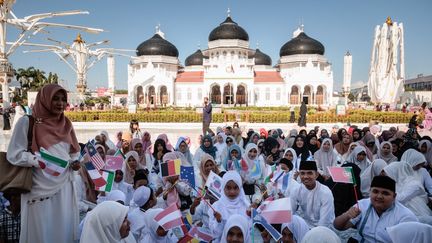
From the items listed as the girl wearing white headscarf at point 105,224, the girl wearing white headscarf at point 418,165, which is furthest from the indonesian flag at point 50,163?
the girl wearing white headscarf at point 418,165

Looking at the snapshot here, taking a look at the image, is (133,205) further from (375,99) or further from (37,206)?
(375,99)

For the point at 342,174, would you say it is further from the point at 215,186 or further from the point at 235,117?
the point at 235,117

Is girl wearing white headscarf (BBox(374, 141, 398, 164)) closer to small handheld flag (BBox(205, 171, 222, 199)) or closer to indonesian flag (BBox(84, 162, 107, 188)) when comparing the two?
small handheld flag (BBox(205, 171, 222, 199))

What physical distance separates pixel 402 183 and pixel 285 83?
3437cm

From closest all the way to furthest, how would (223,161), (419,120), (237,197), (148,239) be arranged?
(148,239) < (237,197) < (223,161) < (419,120)

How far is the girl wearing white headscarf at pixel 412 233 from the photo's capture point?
5.54 ft

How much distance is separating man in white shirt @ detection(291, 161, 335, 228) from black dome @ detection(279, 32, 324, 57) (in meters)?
39.0

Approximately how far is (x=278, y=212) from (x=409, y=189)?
176 centimetres

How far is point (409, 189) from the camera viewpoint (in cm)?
304

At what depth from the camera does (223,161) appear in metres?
5.81

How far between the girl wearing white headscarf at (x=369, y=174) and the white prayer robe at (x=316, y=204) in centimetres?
108

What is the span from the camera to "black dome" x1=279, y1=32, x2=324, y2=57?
39.0 metres

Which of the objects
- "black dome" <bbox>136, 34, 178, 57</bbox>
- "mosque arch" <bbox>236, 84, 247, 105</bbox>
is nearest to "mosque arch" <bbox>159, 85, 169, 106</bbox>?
"black dome" <bbox>136, 34, 178, 57</bbox>

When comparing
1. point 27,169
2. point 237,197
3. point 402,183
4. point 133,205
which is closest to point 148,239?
point 133,205
